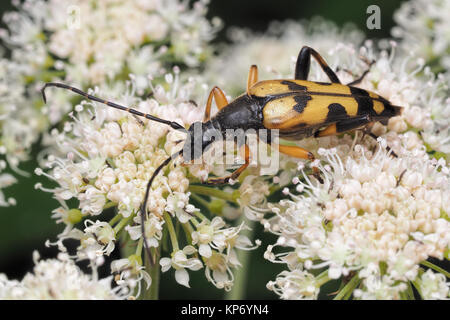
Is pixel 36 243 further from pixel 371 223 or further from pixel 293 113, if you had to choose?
pixel 371 223

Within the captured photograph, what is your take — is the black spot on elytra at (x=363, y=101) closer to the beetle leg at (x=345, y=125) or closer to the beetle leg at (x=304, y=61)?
the beetle leg at (x=345, y=125)

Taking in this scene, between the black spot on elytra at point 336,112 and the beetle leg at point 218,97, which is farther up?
the beetle leg at point 218,97

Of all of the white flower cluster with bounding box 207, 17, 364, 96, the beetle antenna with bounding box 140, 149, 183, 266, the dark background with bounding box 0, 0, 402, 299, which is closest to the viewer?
the beetle antenna with bounding box 140, 149, 183, 266

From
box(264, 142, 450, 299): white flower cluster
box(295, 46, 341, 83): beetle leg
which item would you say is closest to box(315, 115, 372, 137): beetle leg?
box(264, 142, 450, 299): white flower cluster

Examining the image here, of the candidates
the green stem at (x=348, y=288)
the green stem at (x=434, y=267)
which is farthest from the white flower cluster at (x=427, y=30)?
the green stem at (x=348, y=288)

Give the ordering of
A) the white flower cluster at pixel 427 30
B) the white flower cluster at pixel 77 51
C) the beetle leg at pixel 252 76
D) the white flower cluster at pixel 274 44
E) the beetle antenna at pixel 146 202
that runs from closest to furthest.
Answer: the beetle antenna at pixel 146 202
the beetle leg at pixel 252 76
the white flower cluster at pixel 77 51
the white flower cluster at pixel 427 30
the white flower cluster at pixel 274 44

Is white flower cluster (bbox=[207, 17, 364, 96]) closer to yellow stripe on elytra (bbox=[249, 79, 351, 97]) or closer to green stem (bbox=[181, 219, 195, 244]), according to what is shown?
yellow stripe on elytra (bbox=[249, 79, 351, 97])
